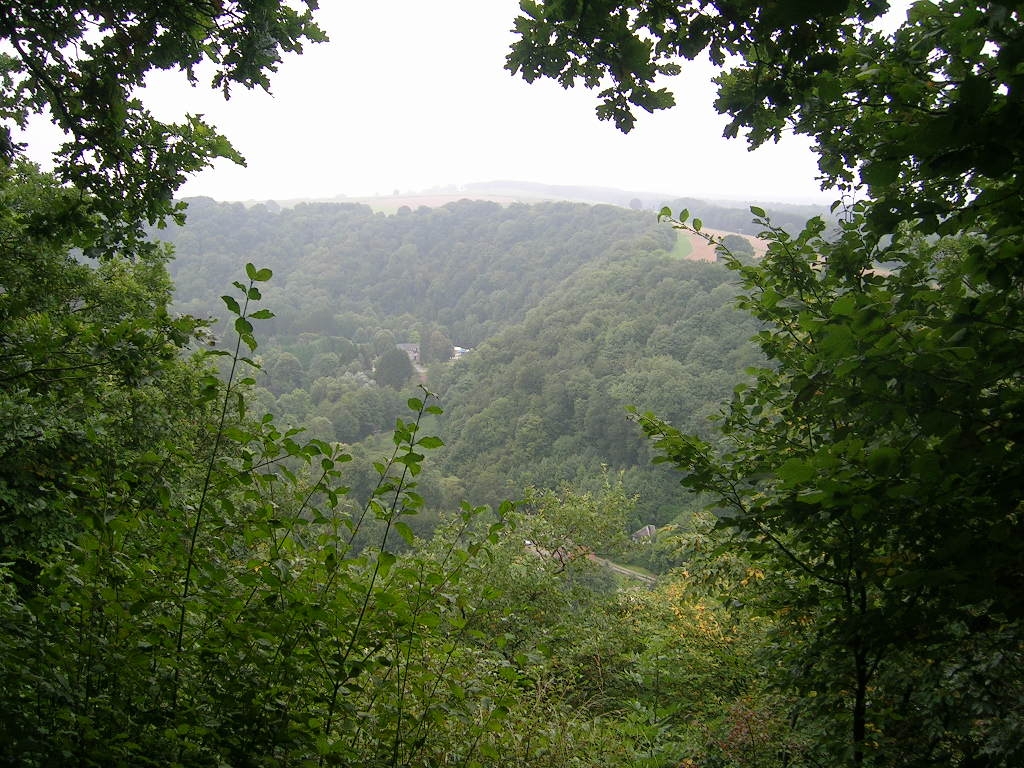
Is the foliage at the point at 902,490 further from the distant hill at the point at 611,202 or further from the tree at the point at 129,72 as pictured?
the distant hill at the point at 611,202

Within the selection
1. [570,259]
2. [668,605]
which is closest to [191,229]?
[570,259]

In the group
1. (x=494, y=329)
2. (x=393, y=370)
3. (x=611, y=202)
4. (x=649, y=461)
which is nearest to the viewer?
(x=649, y=461)

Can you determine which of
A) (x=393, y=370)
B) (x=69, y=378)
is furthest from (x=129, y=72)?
(x=393, y=370)

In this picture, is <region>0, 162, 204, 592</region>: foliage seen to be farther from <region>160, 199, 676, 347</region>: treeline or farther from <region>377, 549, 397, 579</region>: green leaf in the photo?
<region>160, 199, 676, 347</region>: treeline

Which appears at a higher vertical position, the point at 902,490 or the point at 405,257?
the point at 405,257

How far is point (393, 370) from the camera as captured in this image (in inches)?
3342

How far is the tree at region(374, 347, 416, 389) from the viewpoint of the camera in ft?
277

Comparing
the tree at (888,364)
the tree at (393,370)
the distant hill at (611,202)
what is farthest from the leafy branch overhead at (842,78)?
the distant hill at (611,202)

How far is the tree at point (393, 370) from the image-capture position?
84.4m

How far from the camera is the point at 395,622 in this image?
2527mm

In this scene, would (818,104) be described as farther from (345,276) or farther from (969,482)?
(345,276)

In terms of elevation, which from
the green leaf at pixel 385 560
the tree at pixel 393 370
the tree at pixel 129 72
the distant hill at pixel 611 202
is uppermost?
the distant hill at pixel 611 202

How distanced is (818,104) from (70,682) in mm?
Answer: 3728

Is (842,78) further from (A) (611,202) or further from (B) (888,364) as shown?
(A) (611,202)
